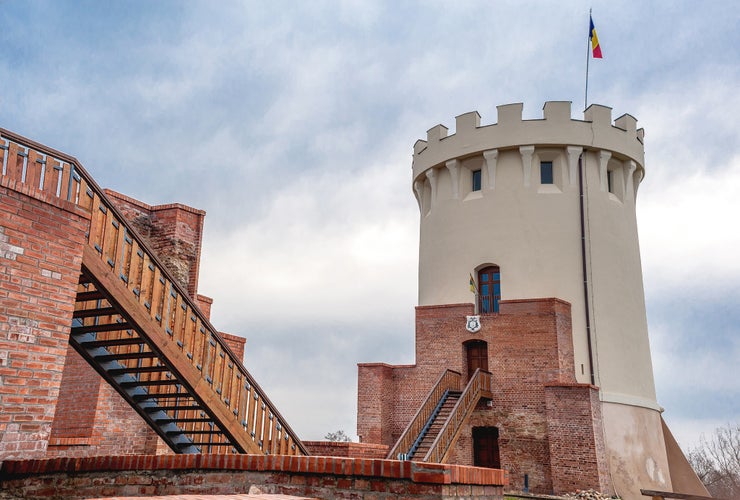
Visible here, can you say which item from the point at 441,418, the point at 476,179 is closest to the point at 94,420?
the point at 441,418

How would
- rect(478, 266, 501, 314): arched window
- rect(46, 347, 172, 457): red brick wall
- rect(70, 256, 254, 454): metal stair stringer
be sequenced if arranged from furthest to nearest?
rect(478, 266, 501, 314): arched window, rect(46, 347, 172, 457): red brick wall, rect(70, 256, 254, 454): metal stair stringer

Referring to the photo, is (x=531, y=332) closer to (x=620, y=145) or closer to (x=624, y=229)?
(x=624, y=229)

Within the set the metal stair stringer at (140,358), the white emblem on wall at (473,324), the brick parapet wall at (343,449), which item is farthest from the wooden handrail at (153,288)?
the white emblem on wall at (473,324)

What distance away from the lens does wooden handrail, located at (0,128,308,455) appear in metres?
7.52

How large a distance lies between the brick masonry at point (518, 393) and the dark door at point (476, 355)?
0.38m

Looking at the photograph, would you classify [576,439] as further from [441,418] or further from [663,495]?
[441,418]

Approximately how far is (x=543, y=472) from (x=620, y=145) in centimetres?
1270

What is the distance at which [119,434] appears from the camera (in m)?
13.0

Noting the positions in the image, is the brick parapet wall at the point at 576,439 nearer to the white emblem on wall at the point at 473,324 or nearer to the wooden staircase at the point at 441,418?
the wooden staircase at the point at 441,418

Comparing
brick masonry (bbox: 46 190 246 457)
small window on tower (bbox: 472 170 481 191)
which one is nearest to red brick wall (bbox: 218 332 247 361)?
brick masonry (bbox: 46 190 246 457)

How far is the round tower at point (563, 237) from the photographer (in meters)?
23.8

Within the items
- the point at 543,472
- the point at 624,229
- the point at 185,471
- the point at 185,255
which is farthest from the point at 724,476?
the point at 185,471

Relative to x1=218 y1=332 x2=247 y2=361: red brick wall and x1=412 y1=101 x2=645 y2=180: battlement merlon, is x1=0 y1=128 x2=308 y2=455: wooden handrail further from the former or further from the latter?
x1=412 y1=101 x2=645 y2=180: battlement merlon

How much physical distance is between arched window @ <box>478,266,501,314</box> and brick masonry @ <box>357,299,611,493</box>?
1511 millimetres
